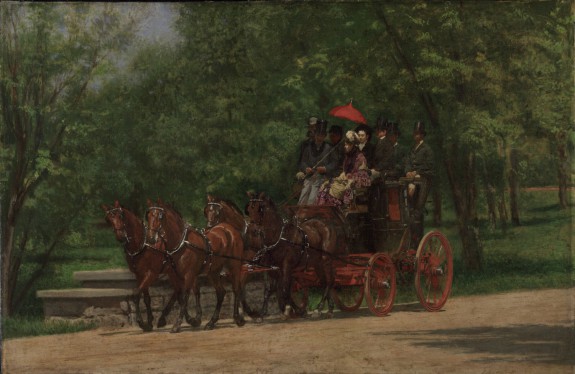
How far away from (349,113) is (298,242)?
6.30 ft

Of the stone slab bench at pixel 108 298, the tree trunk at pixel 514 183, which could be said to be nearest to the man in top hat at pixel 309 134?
the stone slab bench at pixel 108 298

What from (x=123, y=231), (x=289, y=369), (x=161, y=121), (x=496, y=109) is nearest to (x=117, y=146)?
(x=161, y=121)

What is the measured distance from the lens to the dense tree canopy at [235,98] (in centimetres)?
1480

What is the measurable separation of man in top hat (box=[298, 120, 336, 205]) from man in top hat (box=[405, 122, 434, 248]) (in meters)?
1.12

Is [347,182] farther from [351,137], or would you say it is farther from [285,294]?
[285,294]

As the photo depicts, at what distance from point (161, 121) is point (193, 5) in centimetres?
163

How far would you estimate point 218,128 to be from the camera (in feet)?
49.2

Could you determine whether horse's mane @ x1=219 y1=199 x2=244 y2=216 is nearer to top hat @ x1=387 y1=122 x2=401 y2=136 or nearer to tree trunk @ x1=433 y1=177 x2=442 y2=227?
top hat @ x1=387 y1=122 x2=401 y2=136

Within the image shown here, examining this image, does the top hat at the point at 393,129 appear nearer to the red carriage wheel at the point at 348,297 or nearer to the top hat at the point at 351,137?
the top hat at the point at 351,137

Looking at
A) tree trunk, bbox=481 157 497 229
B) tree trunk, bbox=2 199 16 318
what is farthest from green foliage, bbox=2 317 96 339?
tree trunk, bbox=481 157 497 229

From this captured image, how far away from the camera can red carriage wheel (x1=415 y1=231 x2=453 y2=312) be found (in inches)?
599

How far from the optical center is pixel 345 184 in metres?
14.8

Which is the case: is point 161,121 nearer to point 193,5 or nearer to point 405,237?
point 193,5

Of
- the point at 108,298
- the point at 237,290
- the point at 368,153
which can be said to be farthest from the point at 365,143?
the point at 108,298
